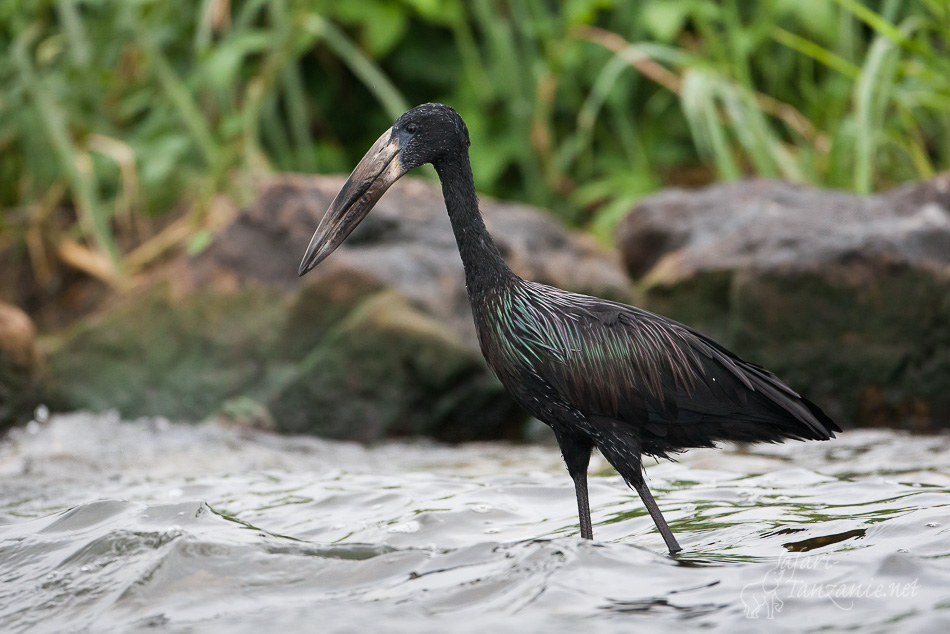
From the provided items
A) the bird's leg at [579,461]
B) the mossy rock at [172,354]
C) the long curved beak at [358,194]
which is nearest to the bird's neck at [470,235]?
the long curved beak at [358,194]

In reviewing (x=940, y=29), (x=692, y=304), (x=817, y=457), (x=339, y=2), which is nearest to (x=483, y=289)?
(x=817, y=457)

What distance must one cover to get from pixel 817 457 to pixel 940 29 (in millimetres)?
3075

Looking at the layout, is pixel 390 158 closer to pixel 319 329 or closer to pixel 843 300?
pixel 319 329

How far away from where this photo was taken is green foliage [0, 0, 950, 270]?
8211 mm

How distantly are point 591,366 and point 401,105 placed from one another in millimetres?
5569

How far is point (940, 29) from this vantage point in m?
6.78

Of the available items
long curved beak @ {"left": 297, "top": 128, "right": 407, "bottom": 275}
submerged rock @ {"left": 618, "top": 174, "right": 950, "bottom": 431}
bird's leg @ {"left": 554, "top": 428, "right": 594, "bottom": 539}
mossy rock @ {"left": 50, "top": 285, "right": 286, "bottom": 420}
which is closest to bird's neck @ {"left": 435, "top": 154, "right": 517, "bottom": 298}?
long curved beak @ {"left": 297, "top": 128, "right": 407, "bottom": 275}

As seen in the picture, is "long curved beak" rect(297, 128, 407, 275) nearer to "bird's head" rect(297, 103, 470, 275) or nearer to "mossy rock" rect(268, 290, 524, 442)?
"bird's head" rect(297, 103, 470, 275)

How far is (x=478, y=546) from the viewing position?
3.77m

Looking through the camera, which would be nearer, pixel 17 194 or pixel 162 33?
pixel 162 33

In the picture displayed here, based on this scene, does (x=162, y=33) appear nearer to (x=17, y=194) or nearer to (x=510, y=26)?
(x=17, y=194)

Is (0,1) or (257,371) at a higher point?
(0,1)

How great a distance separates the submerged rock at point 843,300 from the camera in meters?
6.18

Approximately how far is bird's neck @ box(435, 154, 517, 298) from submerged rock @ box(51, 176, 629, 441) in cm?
253
